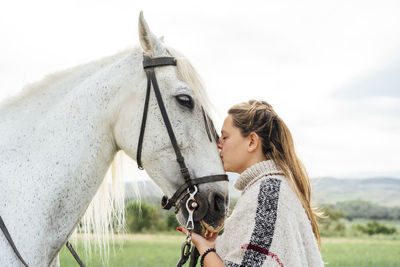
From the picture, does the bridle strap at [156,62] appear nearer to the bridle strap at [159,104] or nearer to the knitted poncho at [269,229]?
the bridle strap at [159,104]

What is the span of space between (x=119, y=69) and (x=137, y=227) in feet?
85.2

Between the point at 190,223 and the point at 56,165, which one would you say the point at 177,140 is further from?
the point at 56,165

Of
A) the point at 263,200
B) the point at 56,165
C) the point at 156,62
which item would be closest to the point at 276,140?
the point at 263,200

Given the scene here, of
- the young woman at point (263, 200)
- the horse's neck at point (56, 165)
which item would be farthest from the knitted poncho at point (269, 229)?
the horse's neck at point (56, 165)

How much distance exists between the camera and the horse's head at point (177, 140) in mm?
2314

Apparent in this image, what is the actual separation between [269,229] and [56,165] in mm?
1288

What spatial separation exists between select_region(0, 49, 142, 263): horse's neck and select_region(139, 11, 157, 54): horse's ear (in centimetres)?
34

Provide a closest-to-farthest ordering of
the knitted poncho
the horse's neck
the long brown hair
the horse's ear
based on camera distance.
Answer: the knitted poncho, the horse's neck, the long brown hair, the horse's ear

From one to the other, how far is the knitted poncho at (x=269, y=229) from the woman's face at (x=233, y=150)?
173mm

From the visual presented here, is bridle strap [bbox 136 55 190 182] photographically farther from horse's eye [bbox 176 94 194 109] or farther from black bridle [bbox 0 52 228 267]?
horse's eye [bbox 176 94 194 109]

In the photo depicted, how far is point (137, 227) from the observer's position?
27.0m

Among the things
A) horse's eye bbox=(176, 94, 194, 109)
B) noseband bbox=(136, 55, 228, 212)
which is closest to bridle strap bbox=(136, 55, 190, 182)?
noseband bbox=(136, 55, 228, 212)

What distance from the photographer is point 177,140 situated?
90.8 inches

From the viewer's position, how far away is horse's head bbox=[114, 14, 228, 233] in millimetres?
2314
